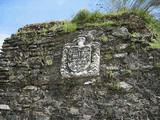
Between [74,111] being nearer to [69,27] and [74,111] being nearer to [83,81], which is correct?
[83,81]

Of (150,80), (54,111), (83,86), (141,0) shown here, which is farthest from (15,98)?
(141,0)

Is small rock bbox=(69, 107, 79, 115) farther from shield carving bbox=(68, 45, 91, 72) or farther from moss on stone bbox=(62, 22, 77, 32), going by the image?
Result: moss on stone bbox=(62, 22, 77, 32)

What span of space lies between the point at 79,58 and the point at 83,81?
0.42m

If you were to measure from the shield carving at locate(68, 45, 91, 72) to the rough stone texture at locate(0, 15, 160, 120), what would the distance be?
20cm

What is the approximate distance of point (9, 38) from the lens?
25.8ft

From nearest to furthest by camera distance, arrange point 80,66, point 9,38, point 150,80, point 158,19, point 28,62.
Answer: point 150,80
point 80,66
point 28,62
point 9,38
point 158,19

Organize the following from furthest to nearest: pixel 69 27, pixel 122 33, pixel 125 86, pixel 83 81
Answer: pixel 69 27 < pixel 122 33 < pixel 83 81 < pixel 125 86

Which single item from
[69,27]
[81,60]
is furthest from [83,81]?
[69,27]

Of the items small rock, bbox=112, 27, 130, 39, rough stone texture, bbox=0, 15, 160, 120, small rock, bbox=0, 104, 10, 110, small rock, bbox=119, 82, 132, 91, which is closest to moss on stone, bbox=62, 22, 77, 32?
rough stone texture, bbox=0, 15, 160, 120

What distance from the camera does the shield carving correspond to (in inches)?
265

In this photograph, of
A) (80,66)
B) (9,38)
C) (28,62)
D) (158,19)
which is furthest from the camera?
(158,19)

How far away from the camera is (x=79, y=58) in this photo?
6.82 m

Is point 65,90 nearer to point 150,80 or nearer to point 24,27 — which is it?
point 150,80

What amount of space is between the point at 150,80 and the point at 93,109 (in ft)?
3.34
